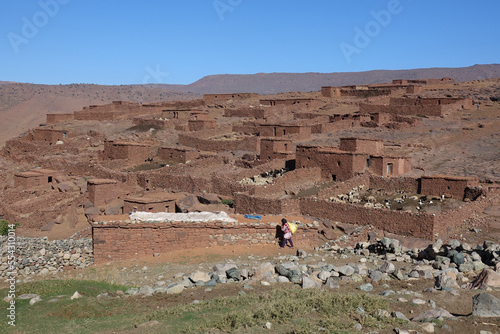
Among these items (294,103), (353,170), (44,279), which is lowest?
(44,279)

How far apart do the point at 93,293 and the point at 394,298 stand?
5.18 m

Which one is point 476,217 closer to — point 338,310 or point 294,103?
point 338,310

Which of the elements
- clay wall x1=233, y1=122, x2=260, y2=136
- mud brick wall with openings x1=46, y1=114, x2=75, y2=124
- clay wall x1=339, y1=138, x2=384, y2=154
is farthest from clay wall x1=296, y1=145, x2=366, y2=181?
mud brick wall with openings x1=46, y1=114, x2=75, y2=124

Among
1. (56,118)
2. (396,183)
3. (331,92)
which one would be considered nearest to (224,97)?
(331,92)

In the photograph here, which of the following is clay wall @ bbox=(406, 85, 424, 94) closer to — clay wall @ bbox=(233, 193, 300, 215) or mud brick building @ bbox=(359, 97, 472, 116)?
mud brick building @ bbox=(359, 97, 472, 116)

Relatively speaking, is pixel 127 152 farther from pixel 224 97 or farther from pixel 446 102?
pixel 224 97

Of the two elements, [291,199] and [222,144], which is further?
[222,144]

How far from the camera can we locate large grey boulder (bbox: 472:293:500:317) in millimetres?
7270

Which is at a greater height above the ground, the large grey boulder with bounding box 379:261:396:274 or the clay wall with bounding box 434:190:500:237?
the large grey boulder with bounding box 379:261:396:274

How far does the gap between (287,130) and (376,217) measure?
46.2 feet

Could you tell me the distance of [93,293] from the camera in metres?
9.27

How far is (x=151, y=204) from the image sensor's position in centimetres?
1802

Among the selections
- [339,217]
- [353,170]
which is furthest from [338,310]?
[353,170]

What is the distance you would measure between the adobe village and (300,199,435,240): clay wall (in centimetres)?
4
